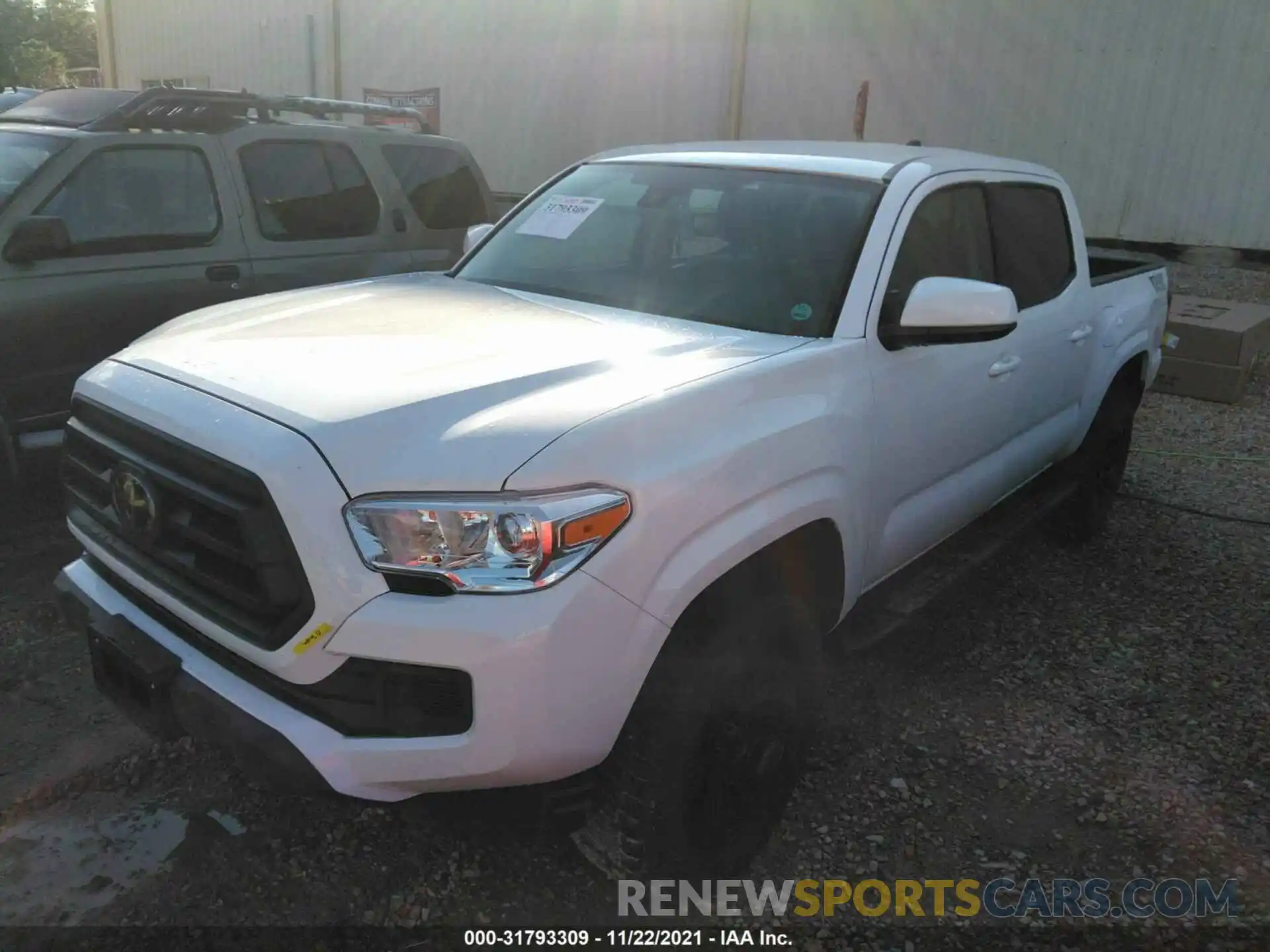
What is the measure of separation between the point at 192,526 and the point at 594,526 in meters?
0.90

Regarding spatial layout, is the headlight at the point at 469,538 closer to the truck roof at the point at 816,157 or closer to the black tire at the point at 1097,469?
the truck roof at the point at 816,157

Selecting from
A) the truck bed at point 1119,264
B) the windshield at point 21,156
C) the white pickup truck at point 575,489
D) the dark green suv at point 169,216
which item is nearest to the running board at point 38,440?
the dark green suv at point 169,216

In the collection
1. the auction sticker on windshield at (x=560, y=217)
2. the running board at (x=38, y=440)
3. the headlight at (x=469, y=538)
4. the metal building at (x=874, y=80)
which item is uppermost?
the metal building at (x=874, y=80)

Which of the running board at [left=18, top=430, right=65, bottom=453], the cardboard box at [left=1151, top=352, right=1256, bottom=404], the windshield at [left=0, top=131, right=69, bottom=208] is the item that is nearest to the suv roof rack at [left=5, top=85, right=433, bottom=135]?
the windshield at [left=0, top=131, right=69, bottom=208]

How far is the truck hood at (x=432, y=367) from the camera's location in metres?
1.96

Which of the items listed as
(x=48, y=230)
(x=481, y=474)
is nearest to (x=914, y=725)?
(x=481, y=474)

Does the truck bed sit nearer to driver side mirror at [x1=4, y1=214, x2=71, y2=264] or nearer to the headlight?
the headlight

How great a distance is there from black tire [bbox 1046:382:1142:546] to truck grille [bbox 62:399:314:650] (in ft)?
12.4

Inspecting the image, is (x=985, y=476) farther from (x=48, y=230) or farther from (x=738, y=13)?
(x=738, y=13)

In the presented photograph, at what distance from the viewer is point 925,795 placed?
3.02 metres

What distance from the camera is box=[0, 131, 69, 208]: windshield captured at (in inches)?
181

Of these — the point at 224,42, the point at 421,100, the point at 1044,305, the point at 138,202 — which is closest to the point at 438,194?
the point at 138,202

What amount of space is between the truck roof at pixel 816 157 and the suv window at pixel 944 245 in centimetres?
11

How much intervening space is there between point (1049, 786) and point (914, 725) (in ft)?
1.50
